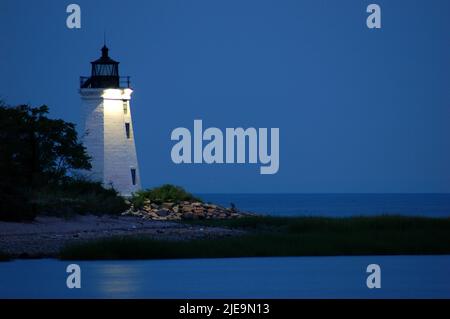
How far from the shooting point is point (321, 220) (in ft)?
158

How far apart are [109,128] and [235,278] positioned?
68.5 feet

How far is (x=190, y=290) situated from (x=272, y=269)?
4.30 meters

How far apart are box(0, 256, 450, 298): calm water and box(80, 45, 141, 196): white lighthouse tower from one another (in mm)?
17080

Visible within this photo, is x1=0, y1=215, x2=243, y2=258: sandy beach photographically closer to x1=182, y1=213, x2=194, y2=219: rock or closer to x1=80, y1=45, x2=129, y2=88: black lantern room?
x1=182, y1=213, x2=194, y2=219: rock

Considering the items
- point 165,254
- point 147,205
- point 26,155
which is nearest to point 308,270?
point 165,254

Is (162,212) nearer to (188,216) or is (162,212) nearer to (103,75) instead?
(188,216)

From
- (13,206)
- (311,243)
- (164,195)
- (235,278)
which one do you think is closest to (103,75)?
(164,195)

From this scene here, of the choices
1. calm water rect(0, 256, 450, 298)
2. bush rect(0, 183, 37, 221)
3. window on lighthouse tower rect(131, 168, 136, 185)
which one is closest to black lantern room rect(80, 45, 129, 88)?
window on lighthouse tower rect(131, 168, 136, 185)

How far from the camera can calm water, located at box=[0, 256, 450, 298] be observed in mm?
35625

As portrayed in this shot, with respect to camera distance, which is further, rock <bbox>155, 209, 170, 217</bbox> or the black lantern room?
the black lantern room

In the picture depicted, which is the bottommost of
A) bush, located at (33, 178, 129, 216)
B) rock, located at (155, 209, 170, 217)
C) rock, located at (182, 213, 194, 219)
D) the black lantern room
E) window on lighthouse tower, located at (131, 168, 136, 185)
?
rock, located at (182, 213, 194, 219)

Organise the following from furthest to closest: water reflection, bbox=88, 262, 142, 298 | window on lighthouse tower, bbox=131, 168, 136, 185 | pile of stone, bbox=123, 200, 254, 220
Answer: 1. window on lighthouse tower, bbox=131, 168, 136, 185
2. pile of stone, bbox=123, 200, 254, 220
3. water reflection, bbox=88, 262, 142, 298

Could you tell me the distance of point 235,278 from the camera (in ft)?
125

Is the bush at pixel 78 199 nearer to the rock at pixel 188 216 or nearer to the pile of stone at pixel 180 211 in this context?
the pile of stone at pixel 180 211
